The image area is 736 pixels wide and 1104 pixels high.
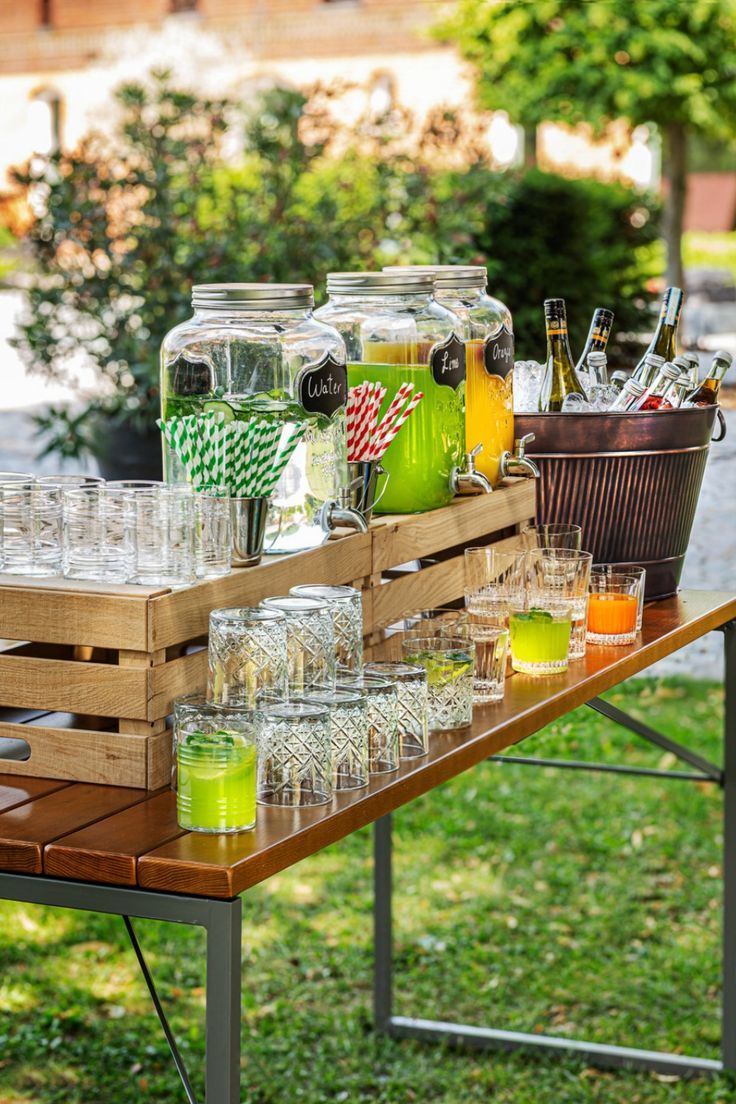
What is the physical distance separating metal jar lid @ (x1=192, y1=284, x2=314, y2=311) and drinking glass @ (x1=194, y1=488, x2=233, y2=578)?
0.81ft

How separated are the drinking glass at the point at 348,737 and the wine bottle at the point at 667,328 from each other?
1.16 meters

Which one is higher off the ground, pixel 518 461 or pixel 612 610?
pixel 518 461

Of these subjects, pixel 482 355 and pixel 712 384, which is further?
pixel 712 384

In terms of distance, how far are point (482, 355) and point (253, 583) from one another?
640mm

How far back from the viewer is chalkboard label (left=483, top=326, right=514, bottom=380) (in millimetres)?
2125

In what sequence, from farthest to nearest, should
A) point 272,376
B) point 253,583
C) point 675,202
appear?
point 675,202 < point 272,376 < point 253,583

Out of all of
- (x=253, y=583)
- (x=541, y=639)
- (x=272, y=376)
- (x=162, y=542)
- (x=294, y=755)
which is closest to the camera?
(x=294, y=755)

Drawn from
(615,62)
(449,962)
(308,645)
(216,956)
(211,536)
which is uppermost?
(615,62)

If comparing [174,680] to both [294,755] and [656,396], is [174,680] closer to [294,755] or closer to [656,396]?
[294,755]

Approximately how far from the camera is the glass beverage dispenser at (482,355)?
213 cm

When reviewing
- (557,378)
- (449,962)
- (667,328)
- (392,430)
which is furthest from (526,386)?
(449,962)

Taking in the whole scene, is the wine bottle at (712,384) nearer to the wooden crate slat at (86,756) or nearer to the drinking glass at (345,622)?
the drinking glass at (345,622)

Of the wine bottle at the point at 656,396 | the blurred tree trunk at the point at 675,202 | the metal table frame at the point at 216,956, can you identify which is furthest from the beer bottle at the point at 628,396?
the blurred tree trunk at the point at 675,202

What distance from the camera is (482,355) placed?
2123mm
